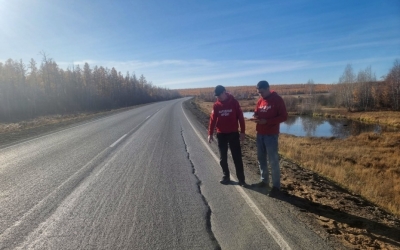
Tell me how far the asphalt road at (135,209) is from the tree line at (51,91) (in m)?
36.2

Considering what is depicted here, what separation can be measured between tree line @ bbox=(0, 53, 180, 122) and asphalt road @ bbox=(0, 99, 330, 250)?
36.2 metres

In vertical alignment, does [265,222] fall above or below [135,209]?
below

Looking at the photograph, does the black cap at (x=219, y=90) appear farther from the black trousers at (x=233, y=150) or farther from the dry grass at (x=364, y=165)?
the dry grass at (x=364, y=165)

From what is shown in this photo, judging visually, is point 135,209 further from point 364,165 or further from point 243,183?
point 364,165

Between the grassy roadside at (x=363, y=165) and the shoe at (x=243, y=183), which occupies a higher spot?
the shoe at (x=243, y=183)

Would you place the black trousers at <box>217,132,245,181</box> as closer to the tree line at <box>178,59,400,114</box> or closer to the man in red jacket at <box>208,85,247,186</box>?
the man in red jacket at <box>208,85,247,186</box>

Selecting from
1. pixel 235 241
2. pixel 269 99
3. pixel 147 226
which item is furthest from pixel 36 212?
pixel 269 99

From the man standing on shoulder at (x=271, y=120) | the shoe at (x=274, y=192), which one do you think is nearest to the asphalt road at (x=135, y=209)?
the shoe at (x=274, y=192)

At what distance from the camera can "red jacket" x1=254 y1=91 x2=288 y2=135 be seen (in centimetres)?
488

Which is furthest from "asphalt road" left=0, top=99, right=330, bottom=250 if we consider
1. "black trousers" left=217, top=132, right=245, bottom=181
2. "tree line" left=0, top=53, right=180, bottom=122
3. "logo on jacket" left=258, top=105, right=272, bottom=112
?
"tree line" left=0, top=53, right=180, bottom=122

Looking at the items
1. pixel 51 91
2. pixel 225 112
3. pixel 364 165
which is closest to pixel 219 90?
pixel 225 112

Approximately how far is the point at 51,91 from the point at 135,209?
186 ft

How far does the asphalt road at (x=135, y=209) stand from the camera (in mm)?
3271

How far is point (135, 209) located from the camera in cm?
422
